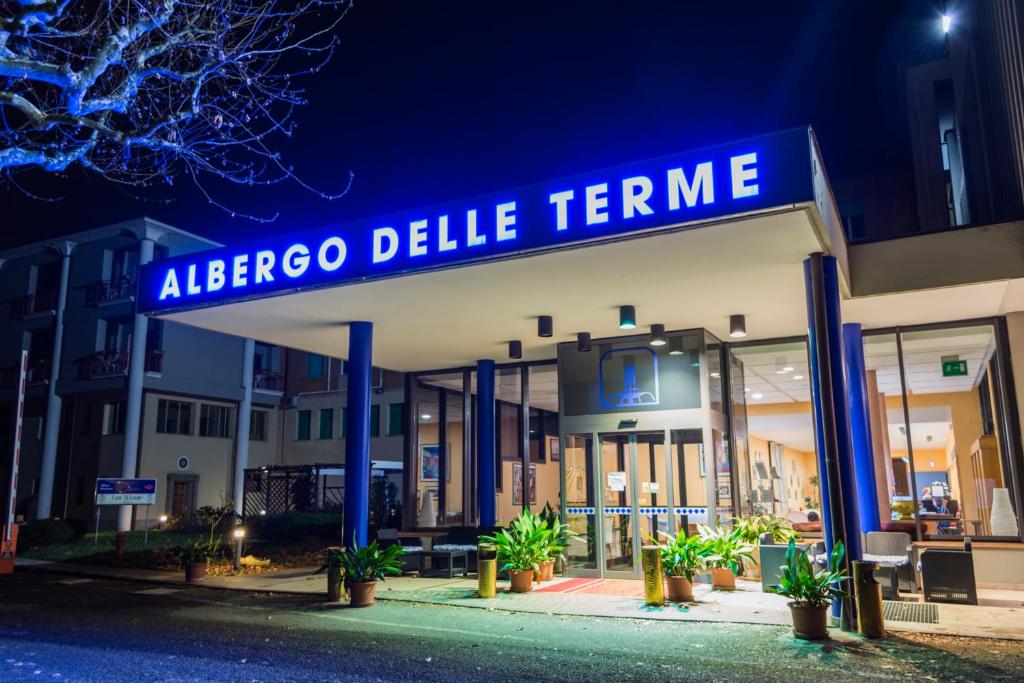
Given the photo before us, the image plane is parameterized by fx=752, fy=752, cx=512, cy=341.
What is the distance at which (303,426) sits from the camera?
116 feet

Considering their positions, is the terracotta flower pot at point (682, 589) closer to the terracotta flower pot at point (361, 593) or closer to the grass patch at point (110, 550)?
the terracotta flower pot at point (361, 593)

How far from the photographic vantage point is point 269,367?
36.4 metres

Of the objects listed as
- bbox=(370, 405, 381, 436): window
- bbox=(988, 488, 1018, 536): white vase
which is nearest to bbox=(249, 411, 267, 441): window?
bbox=(370, 405, 381, 436): window

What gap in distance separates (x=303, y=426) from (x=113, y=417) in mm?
8449

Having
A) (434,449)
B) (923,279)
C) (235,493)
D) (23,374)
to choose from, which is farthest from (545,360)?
(235,493)

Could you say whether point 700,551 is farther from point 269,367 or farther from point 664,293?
point 269,367

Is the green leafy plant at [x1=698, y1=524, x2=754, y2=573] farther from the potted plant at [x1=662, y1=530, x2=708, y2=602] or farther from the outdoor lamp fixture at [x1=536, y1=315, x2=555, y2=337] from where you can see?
the outdoor lamp fixture at [x1=536, y1=315, x2=555, y2=337]

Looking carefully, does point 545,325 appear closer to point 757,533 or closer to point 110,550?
point 757,533

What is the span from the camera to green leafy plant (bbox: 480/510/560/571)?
36.9ft

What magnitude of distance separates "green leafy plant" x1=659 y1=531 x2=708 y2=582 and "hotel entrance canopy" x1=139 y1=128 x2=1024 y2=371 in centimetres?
344

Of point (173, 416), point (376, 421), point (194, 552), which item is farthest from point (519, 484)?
point (173, 416)

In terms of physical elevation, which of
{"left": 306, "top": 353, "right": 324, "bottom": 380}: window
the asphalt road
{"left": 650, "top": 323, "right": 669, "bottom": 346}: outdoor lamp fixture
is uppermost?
{"left": 306, "top": 353, "right": 324, "bottom": 380}: window

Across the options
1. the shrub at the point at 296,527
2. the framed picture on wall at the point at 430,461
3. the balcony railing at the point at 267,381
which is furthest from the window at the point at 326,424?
the framed picture on wall at the point at 430,461

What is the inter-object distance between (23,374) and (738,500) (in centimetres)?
1458
